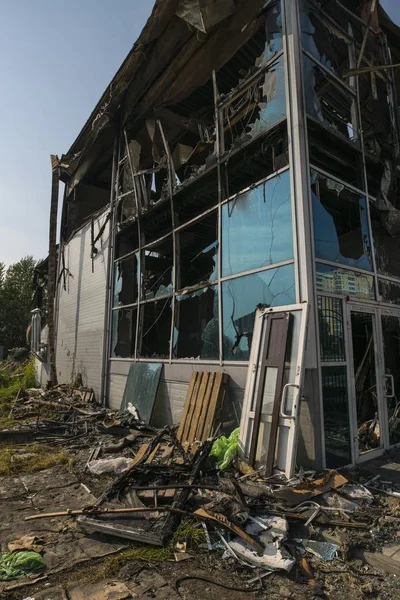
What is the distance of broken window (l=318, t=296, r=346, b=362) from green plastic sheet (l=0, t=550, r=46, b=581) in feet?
12.0

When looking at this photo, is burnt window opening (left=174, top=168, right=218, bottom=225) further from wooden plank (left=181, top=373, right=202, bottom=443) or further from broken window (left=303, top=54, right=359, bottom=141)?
wooden plank (left=181, top=373, right=202, bottom=443)

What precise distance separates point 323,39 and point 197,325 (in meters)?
5.67

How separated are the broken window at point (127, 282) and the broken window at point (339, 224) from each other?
16.9 ft

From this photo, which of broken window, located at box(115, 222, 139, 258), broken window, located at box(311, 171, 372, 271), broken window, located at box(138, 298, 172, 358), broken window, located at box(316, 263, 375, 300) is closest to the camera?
broken window, located at box(316, 263, 375, 300)

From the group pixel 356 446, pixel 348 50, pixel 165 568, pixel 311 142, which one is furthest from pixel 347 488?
pixel 348 50

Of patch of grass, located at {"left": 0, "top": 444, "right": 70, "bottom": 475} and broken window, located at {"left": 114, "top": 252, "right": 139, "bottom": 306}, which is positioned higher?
broken window, located at {"left": 114, "top": 252, "right": 139, "bottom": 306}

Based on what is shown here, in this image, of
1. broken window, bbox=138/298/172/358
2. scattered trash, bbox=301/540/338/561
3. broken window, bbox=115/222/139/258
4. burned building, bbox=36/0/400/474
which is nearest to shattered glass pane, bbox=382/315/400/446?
burned building, bbox=36/0/400/474

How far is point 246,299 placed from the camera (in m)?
5.54

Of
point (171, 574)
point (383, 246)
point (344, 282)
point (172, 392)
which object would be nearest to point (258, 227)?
point (344, 282)

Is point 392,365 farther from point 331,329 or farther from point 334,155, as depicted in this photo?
point 334,155

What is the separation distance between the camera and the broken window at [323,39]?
18.6 ft

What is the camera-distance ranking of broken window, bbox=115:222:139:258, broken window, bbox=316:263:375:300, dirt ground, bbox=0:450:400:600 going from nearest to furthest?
dirt ground, bbox=0:450:400:600 → broken window, bbox=316:263:375:300 → broken window, bbox=115:222:139:258

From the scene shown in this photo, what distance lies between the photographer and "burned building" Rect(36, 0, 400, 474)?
4.77 meters

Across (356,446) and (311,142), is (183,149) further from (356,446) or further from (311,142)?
(356,446)
